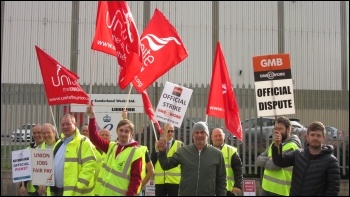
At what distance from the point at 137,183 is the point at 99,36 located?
2.65 metres

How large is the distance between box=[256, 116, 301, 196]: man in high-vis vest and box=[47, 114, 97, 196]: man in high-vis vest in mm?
2342

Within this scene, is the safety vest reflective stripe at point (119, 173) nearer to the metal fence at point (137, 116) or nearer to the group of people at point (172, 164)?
the group of people at point (172, 164)

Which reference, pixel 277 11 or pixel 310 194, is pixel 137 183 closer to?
pixel 310 194

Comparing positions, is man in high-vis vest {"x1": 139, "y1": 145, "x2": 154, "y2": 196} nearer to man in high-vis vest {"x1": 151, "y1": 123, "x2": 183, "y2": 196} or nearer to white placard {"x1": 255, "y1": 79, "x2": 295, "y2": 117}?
white placard {"x1": 255, "y1": 79, "x2": 295, "y2": 117}

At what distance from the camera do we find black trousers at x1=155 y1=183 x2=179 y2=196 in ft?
30.3

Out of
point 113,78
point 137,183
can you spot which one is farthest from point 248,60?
point 137,183

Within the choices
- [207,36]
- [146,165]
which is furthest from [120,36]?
[207,36]

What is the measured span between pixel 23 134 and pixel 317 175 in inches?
361

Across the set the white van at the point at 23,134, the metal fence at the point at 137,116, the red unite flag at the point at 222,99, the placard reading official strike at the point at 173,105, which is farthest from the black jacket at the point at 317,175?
the white van at the point at 23,134

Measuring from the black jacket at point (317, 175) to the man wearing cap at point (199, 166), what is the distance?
2.95ft

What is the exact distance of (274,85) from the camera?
25.3 ft

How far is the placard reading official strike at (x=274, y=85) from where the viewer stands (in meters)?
7.56

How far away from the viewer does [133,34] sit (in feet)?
25.1

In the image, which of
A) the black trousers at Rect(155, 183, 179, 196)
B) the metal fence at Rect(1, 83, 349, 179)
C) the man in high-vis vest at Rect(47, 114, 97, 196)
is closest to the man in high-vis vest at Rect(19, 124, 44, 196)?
the man in high-vis vest at Rect(47, 114, 97, 196)
